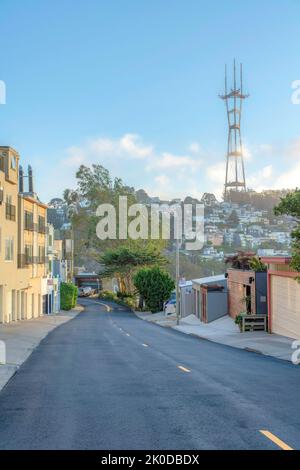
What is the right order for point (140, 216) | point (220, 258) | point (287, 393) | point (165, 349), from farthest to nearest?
1. point (220, 258)
2. point (140, 216)
3. point (165, 349)
4. point (287, 393)

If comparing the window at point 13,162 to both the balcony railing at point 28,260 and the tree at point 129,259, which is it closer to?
the balcony railing at point 28,260

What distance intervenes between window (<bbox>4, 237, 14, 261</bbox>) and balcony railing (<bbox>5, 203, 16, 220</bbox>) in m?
1.74

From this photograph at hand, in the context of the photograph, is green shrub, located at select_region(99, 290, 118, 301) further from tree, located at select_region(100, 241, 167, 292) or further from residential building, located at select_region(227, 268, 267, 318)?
residential building, located at select_region(227, 268, 267, 318)

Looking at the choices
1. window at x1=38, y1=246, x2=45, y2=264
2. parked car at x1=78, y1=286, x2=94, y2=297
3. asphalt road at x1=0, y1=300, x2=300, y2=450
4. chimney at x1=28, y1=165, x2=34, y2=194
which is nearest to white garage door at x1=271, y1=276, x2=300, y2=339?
asphalt road at x1=0, y1=300, x2=300, y2=450

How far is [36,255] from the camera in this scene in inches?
2486

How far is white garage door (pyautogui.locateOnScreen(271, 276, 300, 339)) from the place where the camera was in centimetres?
3100

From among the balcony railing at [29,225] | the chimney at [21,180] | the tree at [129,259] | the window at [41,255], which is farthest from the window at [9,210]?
the tree at [129,259]

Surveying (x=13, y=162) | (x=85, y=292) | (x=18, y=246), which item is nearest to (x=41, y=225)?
(x=18, y=246)

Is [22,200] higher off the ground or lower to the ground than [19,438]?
higher

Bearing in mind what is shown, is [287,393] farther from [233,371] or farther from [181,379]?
[233,371]

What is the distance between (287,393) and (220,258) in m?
184

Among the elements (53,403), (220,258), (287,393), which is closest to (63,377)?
(53,403)

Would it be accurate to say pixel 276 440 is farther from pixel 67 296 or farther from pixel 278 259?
pixel 67 296

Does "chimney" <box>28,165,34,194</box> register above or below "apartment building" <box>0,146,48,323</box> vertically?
above
